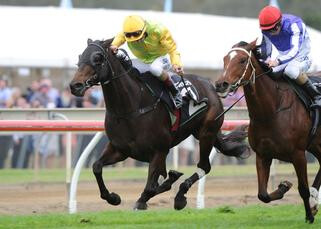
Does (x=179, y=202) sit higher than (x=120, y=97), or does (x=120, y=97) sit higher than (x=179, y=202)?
(x=120, y=97)

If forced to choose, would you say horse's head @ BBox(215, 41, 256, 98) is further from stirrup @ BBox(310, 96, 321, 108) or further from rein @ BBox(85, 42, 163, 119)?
rein @ BBox(85, 42, 163, 119)

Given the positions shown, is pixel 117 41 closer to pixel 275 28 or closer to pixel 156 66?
pixel 156 66

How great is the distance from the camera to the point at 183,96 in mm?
9992

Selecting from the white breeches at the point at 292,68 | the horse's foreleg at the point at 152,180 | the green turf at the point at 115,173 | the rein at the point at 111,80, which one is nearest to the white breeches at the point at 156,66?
the rein at the point at 111,80

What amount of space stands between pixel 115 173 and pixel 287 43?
627cm

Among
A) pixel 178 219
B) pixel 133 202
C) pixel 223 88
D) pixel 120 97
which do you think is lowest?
pixel 133 202

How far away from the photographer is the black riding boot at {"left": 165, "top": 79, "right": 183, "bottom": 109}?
973 cm

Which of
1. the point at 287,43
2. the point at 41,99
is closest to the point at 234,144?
the point at 287,43

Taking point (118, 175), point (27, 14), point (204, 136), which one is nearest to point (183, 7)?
point (27, 14)

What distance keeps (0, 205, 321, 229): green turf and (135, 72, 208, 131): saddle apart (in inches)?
36.2

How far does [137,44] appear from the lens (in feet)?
32.0

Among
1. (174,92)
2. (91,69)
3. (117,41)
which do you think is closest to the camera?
(91,69)

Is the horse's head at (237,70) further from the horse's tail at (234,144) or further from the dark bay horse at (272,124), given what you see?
the horse's tail at (234,144)

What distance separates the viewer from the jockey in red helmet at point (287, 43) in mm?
9117
